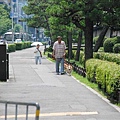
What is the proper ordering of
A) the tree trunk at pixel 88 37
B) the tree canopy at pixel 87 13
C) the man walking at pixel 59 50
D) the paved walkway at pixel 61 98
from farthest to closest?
the tree trunk at pixel 88 37
the man walking at pixel 59 50
the tree canopy at pixel 87 13
the paved walkway at pixel 61 98

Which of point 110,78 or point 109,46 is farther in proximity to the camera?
point 109,46

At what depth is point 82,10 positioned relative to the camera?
19.7 metres

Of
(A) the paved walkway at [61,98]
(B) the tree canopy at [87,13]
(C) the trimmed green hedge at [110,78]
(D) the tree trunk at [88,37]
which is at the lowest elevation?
(A) the paved walkway at [61,98]

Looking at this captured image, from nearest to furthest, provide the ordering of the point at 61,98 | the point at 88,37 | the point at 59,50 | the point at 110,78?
1. the point at 110,78
2. the point at 61,98
3. the point at 59,50
4. the point at 88,37

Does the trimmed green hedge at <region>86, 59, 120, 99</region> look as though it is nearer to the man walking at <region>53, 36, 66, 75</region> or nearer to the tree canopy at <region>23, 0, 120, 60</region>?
the tree canopy at <region>23, 0, 120, 60</region>

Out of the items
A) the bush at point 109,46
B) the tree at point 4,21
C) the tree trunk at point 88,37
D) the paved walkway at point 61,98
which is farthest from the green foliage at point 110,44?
the tree at point 4,21

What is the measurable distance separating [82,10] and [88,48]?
3187 millimetres

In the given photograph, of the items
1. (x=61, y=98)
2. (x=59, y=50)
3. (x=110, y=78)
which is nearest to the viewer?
(x=110, y=78)

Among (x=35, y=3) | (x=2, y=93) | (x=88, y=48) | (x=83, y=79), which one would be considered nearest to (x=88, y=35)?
(x=88, y=48)

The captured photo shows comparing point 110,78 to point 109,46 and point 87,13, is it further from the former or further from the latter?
point 109,46

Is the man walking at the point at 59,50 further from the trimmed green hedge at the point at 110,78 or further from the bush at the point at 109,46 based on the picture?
the bush at the point at 109,46

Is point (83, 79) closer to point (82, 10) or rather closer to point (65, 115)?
point (82, 10)

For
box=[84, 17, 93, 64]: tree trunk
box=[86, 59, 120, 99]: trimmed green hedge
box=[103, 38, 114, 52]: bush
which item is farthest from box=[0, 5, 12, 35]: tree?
box=[86, 59, 120, 99]: trimmed green hedge

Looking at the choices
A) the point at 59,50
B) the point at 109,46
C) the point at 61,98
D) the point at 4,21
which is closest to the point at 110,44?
the point at 109,46
